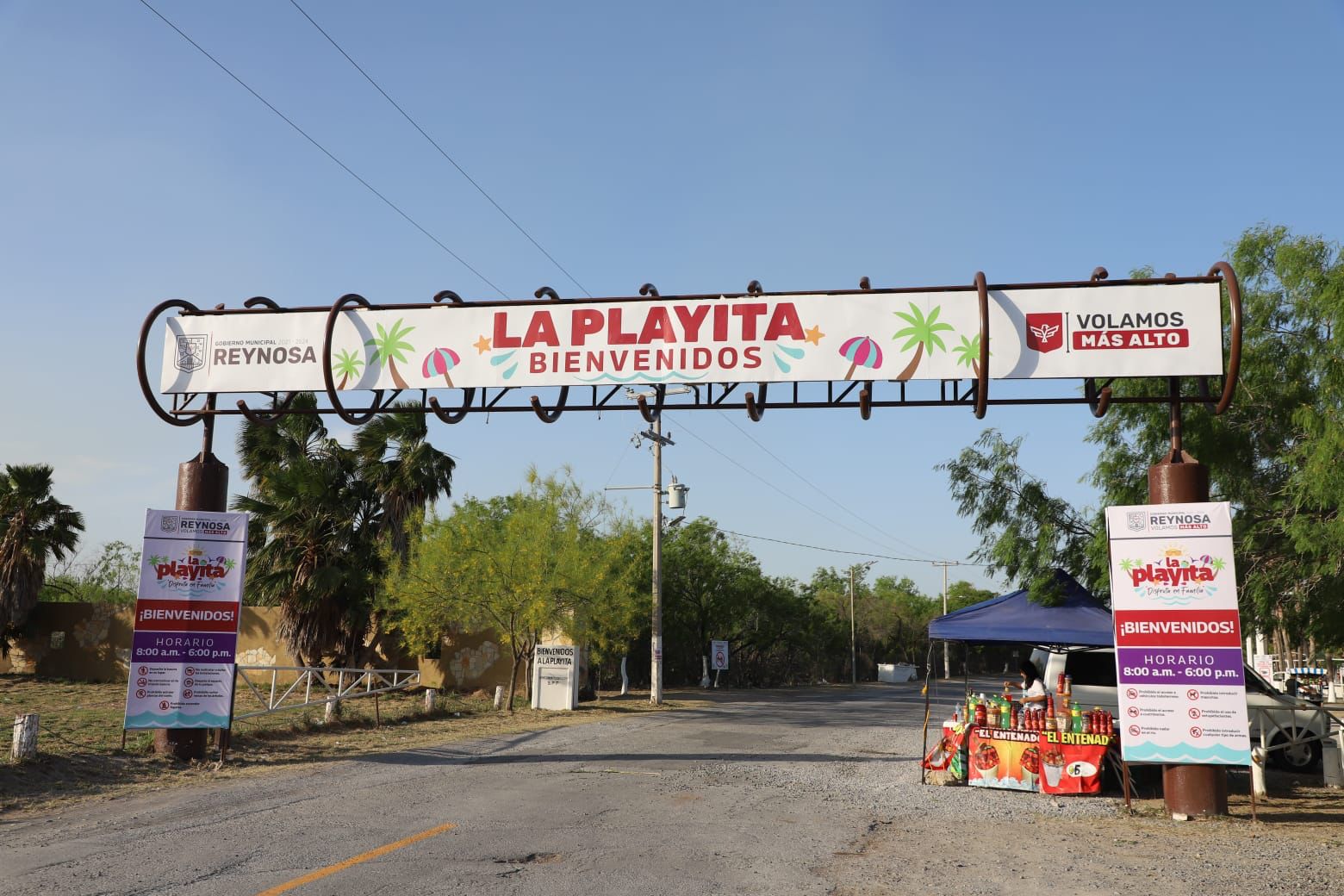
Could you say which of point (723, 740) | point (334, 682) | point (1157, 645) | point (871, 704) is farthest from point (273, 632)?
point (1157, 645)

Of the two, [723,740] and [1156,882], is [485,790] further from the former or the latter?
[723,740]

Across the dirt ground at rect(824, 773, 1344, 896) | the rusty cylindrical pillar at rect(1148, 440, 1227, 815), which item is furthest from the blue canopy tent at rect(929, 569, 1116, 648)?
the rusty cylindrical pillar at rect(1148, 440, 1227, 815)

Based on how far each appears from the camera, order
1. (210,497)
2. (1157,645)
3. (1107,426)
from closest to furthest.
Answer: (1157,645), (210,497), (1107,426)

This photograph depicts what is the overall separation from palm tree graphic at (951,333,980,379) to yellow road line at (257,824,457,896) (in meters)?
6.80

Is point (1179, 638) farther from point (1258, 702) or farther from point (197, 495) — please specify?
point (197, 495)

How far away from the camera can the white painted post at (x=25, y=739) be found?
11.3m

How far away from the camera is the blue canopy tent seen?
43.4 ft

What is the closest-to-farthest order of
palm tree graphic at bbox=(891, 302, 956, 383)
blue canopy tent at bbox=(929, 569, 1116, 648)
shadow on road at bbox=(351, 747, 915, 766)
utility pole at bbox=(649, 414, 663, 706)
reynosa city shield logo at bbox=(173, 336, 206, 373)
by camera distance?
palm tree graphic at bbox=(891, 302, 956, 383)
reynosa city shield logo at bbox=(173, 336, 206, 373)
blue canopy tent at bbox=(929, 569, 1116, 648)
shadow on road at bbox=(351, 747, 915, 766)
utility pole at bbox=(649, 414, 663, 706)

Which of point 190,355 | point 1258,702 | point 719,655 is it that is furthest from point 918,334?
point 719,655

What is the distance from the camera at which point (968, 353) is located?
1084cm

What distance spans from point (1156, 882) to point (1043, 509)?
10.7m

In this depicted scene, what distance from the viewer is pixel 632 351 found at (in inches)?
451

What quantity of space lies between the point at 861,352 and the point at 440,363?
4.83 metres

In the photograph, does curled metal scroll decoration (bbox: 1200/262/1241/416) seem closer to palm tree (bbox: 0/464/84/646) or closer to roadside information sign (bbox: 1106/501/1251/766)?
roadside information sign (bbox: 1106/501/1251/766)
